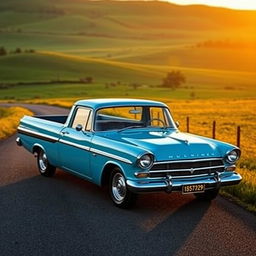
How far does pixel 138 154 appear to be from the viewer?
847 centimetres

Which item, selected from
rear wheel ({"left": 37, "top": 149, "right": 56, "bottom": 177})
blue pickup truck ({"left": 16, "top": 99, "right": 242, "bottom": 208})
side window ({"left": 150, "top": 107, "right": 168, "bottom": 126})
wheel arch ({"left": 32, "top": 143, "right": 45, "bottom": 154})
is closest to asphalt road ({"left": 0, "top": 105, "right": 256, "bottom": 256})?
blue pickup truck ({"left": 16, "top": 99, "right": 242, "bottom": 208})

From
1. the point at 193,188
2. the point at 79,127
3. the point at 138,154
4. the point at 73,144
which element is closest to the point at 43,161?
the point at 73,144

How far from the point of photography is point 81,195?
9883 mm

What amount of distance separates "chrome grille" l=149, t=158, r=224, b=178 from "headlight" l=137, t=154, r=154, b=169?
0.33 feet

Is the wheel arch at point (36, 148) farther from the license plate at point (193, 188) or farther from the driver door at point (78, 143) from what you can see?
the license plate at point (193, 188)

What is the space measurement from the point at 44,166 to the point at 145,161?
4.15 metres

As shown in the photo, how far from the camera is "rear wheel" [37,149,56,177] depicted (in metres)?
11.9

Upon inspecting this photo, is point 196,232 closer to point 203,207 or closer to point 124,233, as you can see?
point 124,233

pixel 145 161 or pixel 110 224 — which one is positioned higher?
pixel 145 161

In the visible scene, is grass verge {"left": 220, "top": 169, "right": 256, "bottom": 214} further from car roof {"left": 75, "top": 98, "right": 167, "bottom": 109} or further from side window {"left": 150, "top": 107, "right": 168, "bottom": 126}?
car roof {"left": 75, "top": 98, "right": 167, "bottom": 109}

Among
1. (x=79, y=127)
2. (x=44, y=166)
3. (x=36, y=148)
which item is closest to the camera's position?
(x=79, y=127)

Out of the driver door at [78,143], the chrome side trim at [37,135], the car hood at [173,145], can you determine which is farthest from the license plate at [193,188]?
the chrome side trim at [37,135]

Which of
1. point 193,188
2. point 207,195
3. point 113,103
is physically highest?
point 113,103

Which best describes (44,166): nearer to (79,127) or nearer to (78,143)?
(78,143)
